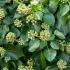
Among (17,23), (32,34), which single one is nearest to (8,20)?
A: (17,23)

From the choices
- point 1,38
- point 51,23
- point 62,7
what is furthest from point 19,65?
point 62,7

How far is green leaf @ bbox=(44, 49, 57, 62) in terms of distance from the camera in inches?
63.9

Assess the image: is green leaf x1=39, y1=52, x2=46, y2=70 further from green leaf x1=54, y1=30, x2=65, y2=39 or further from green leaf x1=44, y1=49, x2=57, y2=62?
green leaf x1=54, y1=30, x2=65, y2=39

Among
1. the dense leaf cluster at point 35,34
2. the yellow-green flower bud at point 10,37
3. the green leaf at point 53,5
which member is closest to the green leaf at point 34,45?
the dense leaf cluster at point 35,34

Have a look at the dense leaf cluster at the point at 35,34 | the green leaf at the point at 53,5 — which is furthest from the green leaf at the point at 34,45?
the green leaf at the point at 53,5

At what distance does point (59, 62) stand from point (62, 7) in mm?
337

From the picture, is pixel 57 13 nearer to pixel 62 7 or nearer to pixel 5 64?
pixel 62 7

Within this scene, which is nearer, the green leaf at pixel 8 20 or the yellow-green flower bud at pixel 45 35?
the yellow-green flower bud at pixel 45 35

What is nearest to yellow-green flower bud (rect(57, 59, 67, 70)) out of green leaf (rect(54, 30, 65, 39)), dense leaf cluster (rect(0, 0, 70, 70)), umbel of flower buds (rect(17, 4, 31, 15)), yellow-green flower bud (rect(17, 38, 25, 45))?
dense leaf cluster (rect(0, 0, 70, 70))

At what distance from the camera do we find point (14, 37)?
5.45ft

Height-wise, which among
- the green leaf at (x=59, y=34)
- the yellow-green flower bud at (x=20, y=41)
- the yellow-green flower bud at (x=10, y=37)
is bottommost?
the yellow-green flower bud at (x=20, y=41)

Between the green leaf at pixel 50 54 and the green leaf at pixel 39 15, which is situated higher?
the green leaf at pixel 39 15

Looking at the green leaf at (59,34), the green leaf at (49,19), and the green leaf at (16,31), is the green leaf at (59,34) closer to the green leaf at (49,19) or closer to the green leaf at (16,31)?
the green leaf at (49,19)

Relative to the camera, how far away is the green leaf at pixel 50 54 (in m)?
1.62
